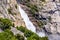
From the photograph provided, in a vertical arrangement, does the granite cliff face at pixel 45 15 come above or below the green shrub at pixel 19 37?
below

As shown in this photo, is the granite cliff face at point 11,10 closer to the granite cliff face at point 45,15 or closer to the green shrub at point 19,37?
the granite cliff face at point 45,15

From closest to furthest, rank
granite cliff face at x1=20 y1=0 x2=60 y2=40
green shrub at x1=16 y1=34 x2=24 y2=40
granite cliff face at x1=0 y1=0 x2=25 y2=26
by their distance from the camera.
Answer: green shrub at x1=16 y1=34 x2=24 y2=40 < granite cliff face at x1=0 y1=0 x2=25 y2=26 < granite cliff face at x1=20 y1=0 x2=60 y2=40

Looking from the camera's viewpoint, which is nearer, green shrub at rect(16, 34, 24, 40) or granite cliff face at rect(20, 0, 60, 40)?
green shrub at rect(16, 34, 24, 40)

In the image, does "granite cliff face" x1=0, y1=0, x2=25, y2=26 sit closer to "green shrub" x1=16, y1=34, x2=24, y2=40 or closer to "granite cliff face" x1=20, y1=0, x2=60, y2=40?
"granite cliff face" x1=20, y1=0, x2=60, y2=40

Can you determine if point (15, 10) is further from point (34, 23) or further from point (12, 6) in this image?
point (34, 23)

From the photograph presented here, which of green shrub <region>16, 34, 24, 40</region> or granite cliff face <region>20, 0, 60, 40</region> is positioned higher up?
green shrub <region>16, 34, 24, 40</region>

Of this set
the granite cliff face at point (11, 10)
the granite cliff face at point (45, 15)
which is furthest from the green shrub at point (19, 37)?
the granite cliff face at point (45, 15)

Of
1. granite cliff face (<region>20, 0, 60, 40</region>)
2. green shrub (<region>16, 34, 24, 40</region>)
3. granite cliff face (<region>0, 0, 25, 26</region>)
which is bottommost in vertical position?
granite cliff face (<region>20, 0, 60, 40</region>)

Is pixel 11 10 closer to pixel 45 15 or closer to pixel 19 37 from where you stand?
pixel 45 15

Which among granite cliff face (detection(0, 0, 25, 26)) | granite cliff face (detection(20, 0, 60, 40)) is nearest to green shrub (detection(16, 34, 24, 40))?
granite cliff face (detection(0, 0, 25, 26))

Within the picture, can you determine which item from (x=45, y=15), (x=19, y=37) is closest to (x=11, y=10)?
(x=45, y=15)

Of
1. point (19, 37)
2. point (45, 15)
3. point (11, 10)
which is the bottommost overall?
point (45, 15)
